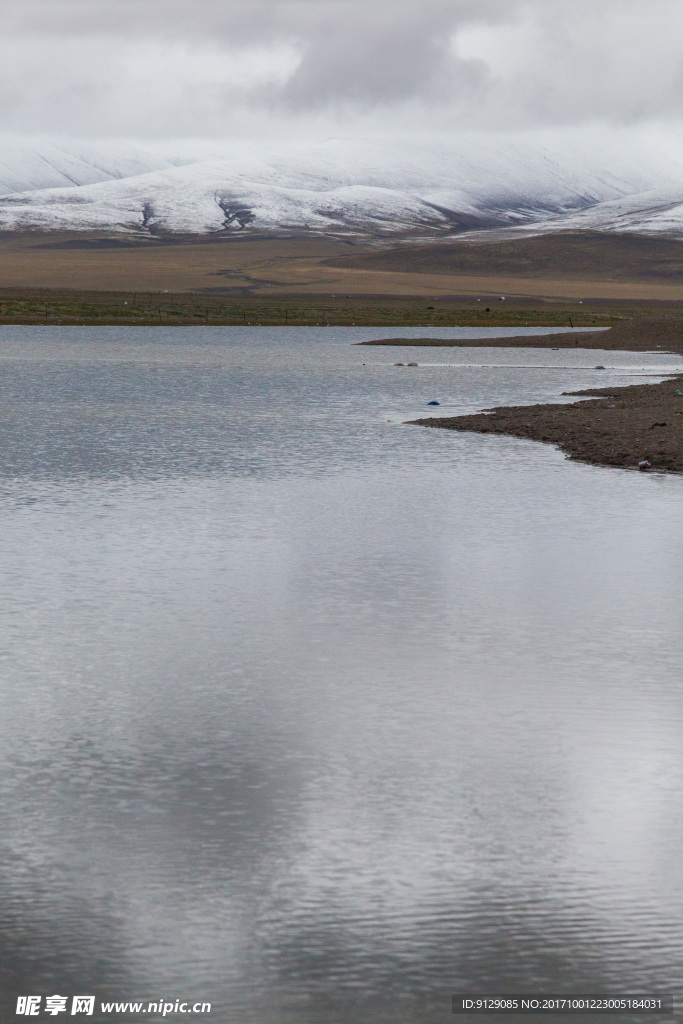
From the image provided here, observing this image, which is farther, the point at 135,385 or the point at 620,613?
the point at 135,385

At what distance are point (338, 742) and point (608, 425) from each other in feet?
81.0

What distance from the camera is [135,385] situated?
5019 centimetres

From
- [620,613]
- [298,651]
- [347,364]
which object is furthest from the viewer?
[347,364]

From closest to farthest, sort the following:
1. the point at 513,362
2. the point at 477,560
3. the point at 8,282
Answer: the point at 477,560 → the point at 513,362 → the point at 8,282

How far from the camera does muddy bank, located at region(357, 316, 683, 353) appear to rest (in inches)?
3401

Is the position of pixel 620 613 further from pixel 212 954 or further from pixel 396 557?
pixel 212 954

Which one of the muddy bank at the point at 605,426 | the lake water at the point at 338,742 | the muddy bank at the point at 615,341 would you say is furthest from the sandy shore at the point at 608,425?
the muddy bank at the point at 615,341

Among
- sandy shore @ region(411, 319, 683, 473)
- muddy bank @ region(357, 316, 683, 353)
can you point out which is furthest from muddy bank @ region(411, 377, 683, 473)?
muddy bank @ region(357, 316, 683, 353)

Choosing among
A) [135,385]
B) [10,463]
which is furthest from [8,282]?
[10,463]

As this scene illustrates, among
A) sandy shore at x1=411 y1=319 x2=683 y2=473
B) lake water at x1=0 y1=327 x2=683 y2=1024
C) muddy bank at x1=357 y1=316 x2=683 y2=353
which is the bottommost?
lake water at x1=0 y1=327 x2=683 y2=1024

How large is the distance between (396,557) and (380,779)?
8450mm

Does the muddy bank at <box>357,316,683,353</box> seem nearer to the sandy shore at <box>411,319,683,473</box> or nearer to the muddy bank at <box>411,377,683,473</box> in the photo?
the sandy shore at <box>411,319,683,473</box>

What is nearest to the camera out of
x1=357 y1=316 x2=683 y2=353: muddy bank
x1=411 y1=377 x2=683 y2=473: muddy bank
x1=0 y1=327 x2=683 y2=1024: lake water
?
x1=0 y1=327 x2=683 y2=1024: lake water

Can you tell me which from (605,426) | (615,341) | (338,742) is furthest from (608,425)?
(615,341)
